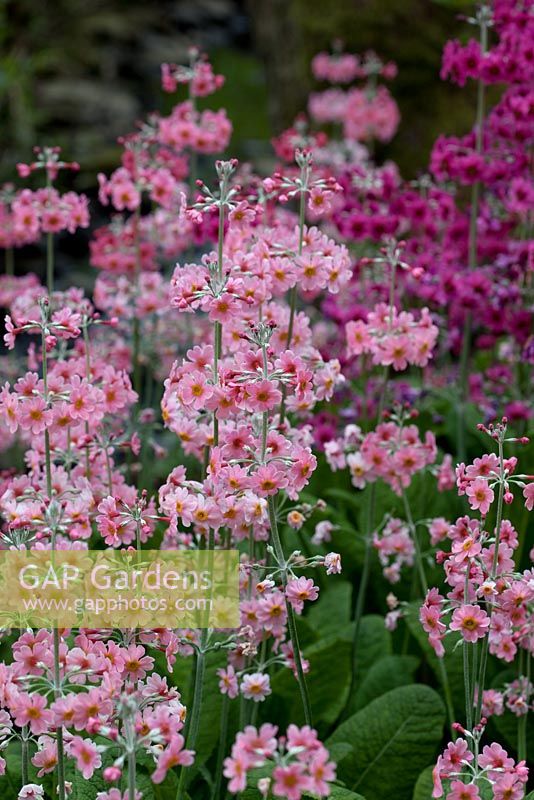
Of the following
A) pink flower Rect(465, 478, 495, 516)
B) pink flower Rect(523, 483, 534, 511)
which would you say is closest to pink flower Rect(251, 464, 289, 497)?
pink flower Rect(465, 478, 495, 516)

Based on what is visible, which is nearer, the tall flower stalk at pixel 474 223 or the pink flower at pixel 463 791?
the pink flower at pixel 463 791


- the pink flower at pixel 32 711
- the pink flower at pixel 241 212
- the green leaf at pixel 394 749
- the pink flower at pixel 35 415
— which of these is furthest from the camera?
the green leaf at pixel 394 749

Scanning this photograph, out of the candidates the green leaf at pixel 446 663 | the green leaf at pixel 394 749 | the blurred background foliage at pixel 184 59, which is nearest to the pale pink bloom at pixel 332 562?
the green leaf at pixel 394 749

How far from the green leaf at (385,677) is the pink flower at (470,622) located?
3.37 feet

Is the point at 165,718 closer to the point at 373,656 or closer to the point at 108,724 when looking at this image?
the point at 108,724

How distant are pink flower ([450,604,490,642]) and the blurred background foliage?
9.06 ft

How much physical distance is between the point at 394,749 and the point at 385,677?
1.18 ft

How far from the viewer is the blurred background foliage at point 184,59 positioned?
6.42m

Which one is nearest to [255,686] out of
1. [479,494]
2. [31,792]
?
[31,792]

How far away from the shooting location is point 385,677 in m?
2.83

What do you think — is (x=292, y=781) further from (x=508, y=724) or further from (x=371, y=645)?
(x=371, y=645)

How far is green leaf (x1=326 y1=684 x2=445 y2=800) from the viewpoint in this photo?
8.11ft

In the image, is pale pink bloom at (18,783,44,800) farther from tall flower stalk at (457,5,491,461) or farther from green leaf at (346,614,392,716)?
tall flower stalk at (457,5,491,461)

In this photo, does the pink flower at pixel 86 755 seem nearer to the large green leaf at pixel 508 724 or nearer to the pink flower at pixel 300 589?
the pink flower at pixel 300 589
